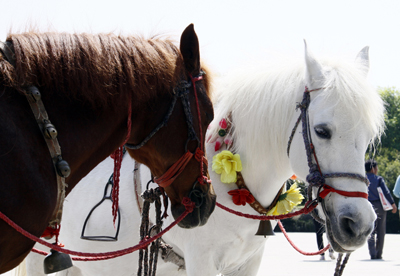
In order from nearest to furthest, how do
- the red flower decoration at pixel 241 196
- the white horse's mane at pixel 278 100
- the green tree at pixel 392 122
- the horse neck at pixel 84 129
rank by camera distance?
the horse neck at pixel 84 129, the white horse's mane at pixel 278 100, the red flower decoration at pixel 241 196, the green tree at pixel 392 122

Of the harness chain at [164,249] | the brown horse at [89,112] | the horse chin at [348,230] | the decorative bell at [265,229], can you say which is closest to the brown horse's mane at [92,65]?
the brown horse at [89,112]

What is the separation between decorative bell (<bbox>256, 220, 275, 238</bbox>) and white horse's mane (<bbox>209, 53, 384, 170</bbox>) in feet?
1.50

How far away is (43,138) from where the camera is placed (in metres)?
1.62

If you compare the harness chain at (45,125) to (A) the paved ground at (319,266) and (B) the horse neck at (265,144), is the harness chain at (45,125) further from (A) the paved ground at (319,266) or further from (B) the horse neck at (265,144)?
(A) the paved ground at (319,266)

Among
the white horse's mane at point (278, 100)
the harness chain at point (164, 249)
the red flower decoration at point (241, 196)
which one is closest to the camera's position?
the white horse's mane at point (278, 100)

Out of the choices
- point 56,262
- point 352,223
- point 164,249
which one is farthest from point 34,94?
point 164,249

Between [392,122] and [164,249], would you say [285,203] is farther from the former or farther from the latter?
Answer: [392,122]

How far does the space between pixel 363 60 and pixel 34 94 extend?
2.33 metres

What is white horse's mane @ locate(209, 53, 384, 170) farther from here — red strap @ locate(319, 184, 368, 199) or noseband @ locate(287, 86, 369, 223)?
red strap @ locate(319, 184, 368, 199)

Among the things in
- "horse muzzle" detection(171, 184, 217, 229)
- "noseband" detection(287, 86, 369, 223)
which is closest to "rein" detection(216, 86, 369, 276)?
"noseband" detection(287, 86, 369, 223)

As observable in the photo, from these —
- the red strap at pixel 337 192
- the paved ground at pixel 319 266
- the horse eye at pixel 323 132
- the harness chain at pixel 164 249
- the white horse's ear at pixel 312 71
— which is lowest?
the paved ground at pixel 319 266

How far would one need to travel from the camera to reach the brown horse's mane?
5.38 ft

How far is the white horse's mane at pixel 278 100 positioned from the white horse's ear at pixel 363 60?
0.13ft

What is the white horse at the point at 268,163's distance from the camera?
2527 millimetres
